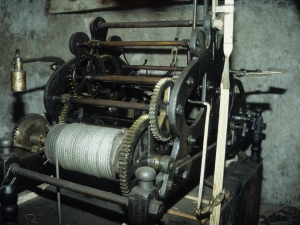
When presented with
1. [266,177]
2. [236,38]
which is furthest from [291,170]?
[236,38]

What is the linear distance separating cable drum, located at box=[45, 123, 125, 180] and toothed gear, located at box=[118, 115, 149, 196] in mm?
130

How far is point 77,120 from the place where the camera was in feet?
9.50

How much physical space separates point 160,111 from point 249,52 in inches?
96.4

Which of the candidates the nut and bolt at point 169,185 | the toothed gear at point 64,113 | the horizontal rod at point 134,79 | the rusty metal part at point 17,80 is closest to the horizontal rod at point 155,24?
the horizontal rod at point 134,79

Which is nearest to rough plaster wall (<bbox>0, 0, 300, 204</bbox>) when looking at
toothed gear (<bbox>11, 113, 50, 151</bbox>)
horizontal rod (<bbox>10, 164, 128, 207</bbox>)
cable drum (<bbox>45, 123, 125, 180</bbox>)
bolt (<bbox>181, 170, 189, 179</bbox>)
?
toothed gear (<bbox>11, 113, 50, 151</bbox>)

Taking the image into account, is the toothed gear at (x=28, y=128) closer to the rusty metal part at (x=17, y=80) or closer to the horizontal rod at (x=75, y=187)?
the rusty metal part at (x=17, y=80)

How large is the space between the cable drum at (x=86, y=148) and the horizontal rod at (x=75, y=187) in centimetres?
33

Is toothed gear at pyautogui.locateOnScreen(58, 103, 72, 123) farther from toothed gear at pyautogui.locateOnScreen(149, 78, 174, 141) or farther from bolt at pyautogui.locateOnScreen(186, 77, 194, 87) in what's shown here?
bolt at pyautogui.locateOnScreen(186, 77, 194, 87)

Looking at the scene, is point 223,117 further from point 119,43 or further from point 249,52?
point 249,52

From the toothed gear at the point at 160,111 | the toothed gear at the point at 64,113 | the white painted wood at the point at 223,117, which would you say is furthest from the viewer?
the toothed gear at the point at 64,113

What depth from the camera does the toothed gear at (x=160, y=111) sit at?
2.05 metres

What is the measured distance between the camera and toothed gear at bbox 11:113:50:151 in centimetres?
259

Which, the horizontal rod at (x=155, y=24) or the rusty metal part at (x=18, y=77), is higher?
the horizontal rod at (x=155, y=24)

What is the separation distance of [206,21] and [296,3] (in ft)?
6.08
